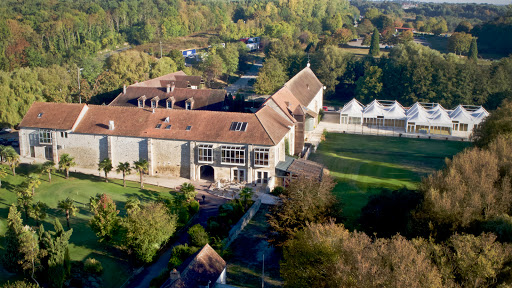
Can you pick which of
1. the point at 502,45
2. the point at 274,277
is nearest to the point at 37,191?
the point at 274,277

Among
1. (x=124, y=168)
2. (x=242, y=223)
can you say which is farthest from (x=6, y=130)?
(x=242, y=223)

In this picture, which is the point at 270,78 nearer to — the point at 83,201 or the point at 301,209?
the point at 83,201

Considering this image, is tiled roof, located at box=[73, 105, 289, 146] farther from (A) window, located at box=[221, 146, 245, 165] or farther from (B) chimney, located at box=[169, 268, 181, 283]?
(B) chimney, located at box=[169, 268, 181, 283]

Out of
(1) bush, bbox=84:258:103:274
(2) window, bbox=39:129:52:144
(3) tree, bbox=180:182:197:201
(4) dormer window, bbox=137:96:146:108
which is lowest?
(1) bush, bbox=84:258:103:274

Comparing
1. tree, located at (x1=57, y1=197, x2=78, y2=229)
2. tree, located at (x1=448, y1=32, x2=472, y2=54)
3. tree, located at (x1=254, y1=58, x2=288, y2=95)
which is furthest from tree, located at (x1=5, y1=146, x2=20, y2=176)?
tree, located at (x1=448, y1=32, x2=472, y2=54)

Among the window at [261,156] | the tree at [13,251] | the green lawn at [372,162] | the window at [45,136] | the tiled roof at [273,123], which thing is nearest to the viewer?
the tree at [13,251]

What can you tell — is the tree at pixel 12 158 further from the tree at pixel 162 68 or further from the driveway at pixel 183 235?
the tree at pixel 162 68

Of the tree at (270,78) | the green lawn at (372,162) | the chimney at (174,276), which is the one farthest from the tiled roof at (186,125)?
the tree at (270,78)
